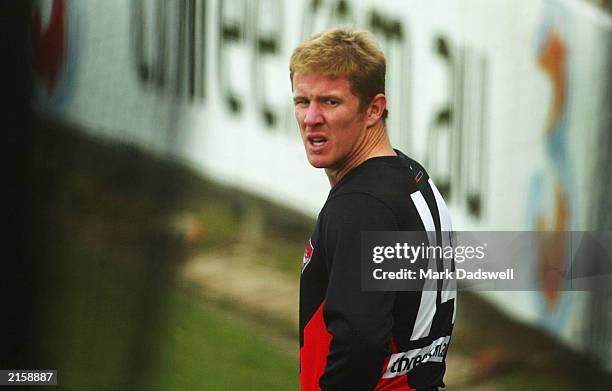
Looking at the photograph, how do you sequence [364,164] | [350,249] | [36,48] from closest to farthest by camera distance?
1. [350,249]
2. [364,164]
3. [36,48]

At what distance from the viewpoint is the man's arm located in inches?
86.6

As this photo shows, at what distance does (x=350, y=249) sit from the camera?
2.22 metres

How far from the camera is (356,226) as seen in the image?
222cm

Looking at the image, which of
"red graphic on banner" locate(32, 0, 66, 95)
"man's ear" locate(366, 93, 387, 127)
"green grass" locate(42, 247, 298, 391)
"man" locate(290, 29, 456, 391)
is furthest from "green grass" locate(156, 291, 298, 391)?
"man's ear" locate(366, 93, 387, 127)

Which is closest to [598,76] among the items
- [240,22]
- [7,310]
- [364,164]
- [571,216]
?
[571,216]

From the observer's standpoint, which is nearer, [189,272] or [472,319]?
[189,272]

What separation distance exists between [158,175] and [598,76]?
5.71 feet

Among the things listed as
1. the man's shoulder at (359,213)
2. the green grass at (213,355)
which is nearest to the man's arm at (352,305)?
the man's shoulder at (359,213)

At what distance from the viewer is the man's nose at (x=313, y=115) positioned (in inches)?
95.4

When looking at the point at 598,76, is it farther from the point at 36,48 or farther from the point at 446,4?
the point at 36,48

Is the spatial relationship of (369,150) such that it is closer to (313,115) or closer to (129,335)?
(313,115)

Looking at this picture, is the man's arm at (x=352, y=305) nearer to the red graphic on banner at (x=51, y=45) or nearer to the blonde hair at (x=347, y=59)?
the blonde hair at (x=347, y=59)

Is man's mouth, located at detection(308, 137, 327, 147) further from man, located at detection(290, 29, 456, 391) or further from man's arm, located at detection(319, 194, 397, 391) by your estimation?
man's arm, located at detection(319, 194, 397, 391)

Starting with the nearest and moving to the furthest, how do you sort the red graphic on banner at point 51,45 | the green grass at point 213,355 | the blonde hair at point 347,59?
the blonde hair at point 347,59 < the red graphic on banner at point 51,45 < the green grass at point 213,355
